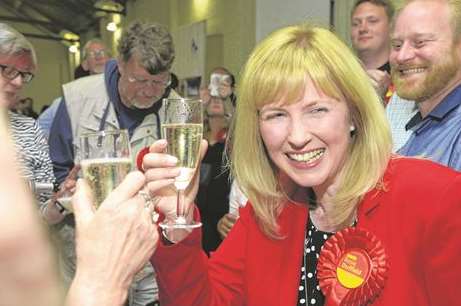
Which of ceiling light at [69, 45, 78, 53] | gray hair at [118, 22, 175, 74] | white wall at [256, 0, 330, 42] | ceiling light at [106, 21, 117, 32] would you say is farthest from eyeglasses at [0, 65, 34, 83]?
ceiling light at [69, 45, 78, 53]

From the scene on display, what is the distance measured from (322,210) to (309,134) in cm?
25

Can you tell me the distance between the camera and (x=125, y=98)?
247 centimetres

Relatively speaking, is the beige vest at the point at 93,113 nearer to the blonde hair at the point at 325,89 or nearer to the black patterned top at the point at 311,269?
the blonde hair at the point at 325,89

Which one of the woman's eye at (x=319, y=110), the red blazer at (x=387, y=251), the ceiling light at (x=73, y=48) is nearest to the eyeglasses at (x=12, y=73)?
the red blazer at (x=387, y=251)

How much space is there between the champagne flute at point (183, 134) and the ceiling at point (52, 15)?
1229cm

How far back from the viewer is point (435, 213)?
3.97 feet

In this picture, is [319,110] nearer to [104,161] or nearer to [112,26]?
[104,161]

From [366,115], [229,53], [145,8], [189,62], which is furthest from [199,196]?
[145,8]

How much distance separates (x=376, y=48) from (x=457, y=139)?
1.23 metres

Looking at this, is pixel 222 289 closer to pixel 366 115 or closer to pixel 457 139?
pixel 366 115

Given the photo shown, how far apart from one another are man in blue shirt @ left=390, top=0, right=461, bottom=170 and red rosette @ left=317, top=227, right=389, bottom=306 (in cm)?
82

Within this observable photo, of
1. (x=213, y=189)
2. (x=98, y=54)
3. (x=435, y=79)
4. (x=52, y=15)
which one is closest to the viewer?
(x=435, y=79)

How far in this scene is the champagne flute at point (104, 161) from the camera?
38.2 inches

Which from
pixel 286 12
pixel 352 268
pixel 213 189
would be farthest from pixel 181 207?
pixel 286 12
